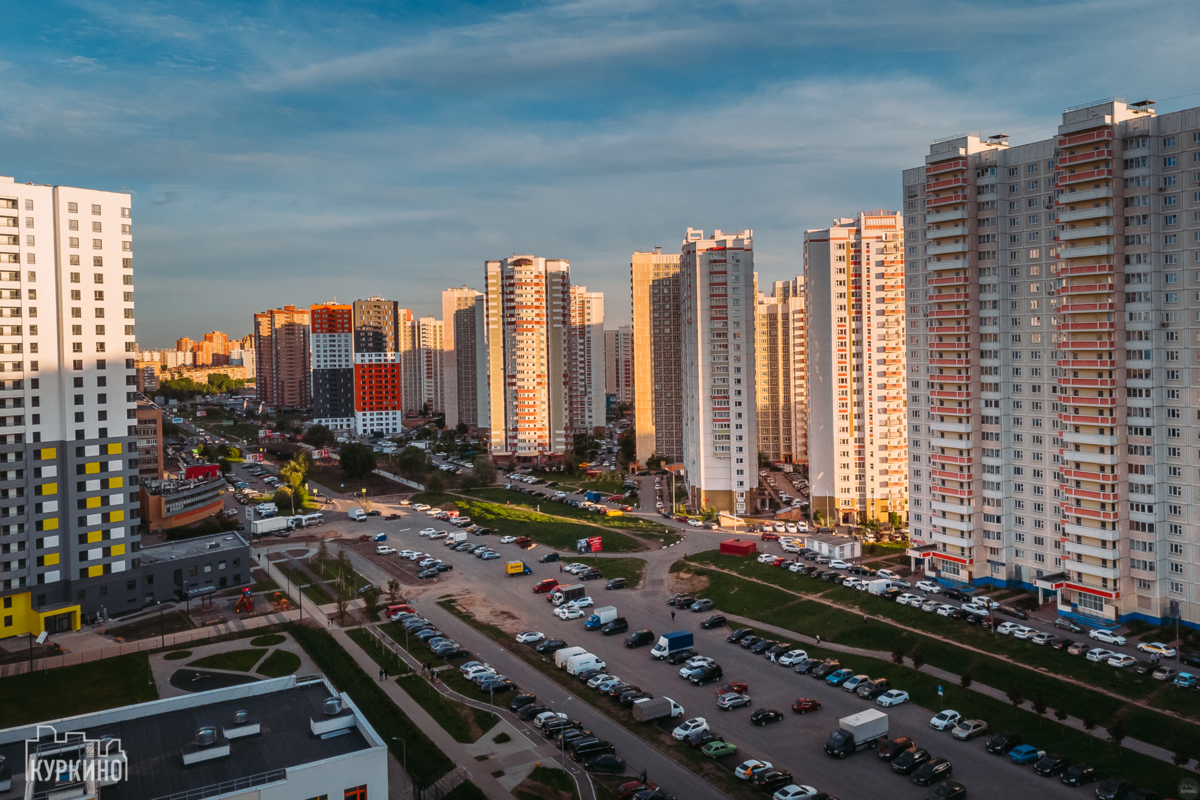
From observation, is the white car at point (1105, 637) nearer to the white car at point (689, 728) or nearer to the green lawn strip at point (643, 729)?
the white car at point (689, 728)

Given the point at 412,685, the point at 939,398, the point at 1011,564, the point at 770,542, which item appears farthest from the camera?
the point at 770,542

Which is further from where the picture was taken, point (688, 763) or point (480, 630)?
point (480, 630)

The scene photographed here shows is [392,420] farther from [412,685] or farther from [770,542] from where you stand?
[412,685]

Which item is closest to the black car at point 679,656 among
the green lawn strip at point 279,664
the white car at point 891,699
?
the white car at point 891,699

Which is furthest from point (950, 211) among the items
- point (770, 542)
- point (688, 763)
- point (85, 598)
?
point (85, 598)

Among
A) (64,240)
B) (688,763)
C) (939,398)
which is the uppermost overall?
(64,240)

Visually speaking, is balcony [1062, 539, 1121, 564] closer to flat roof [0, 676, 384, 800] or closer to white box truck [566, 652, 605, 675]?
white box truck [566, 652, 605, 675]

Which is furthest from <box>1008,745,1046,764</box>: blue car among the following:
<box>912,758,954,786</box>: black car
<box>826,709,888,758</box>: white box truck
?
<box>826,709,888,758</box>: white box truck

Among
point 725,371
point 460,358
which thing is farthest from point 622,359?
point 725,371

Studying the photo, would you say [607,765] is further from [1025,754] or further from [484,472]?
[484,472]
